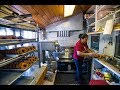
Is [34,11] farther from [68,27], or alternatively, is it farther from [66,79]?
[68,27]

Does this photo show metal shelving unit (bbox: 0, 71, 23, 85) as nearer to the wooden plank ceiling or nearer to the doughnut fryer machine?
the wooden plank ceiling

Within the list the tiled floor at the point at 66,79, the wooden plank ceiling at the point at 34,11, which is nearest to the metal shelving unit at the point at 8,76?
the wooden plank ceiling at the point at 34,11

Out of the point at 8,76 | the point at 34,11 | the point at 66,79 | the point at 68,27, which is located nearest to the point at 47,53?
the point at 66,79

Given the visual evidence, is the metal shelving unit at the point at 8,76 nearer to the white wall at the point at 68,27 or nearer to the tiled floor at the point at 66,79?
the tiled floor at the point at 66,79

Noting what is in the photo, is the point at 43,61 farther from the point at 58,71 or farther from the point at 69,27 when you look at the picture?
the point at 69,27

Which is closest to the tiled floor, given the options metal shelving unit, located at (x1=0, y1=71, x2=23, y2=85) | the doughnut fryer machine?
the doughnut fryer machine

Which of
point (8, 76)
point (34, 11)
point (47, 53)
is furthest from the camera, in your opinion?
point (47, 53)

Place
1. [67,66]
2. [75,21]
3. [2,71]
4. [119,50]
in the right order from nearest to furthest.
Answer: [2,71], [119,50], [67,66], [75,21]

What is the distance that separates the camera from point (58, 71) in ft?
12.8
